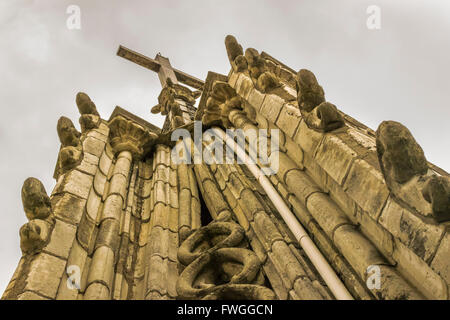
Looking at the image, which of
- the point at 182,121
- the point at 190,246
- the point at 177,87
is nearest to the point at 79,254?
the point at 190,246

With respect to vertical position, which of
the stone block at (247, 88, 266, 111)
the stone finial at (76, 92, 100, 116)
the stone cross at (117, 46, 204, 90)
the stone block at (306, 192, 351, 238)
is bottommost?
the stone block at (306, 192, 351, 238)

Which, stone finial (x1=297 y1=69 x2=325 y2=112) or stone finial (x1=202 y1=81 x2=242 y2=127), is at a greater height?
stone finial (x1=202 y1=81 x2=242 y2=127)

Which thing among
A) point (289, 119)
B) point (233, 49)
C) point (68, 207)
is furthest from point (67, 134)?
point (233, 49)

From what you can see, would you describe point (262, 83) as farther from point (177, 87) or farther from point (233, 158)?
point (177, 87)

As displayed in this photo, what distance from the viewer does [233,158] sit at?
634 centimetres

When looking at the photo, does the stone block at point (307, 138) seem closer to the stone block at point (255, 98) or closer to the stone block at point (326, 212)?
the stone block at point (326, 212)

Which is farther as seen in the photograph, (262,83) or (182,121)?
(182,121)

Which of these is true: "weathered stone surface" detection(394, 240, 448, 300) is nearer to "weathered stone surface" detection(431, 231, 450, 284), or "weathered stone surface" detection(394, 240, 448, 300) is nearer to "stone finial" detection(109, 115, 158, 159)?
"weathered stone surface" detection(431, 231, 450, 284)

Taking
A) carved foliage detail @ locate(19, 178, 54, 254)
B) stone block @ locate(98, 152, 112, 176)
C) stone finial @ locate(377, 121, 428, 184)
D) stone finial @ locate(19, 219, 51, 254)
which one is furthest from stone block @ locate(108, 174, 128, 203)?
stone finial @ locate(377, 121, 428, 184)

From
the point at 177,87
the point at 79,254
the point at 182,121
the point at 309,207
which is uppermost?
the point at 177,87

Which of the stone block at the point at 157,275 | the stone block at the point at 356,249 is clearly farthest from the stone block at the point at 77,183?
the stone block at the point at 356,249

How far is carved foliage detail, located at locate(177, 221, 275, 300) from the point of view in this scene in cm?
354

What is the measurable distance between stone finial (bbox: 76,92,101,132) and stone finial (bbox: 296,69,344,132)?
12.0ft
